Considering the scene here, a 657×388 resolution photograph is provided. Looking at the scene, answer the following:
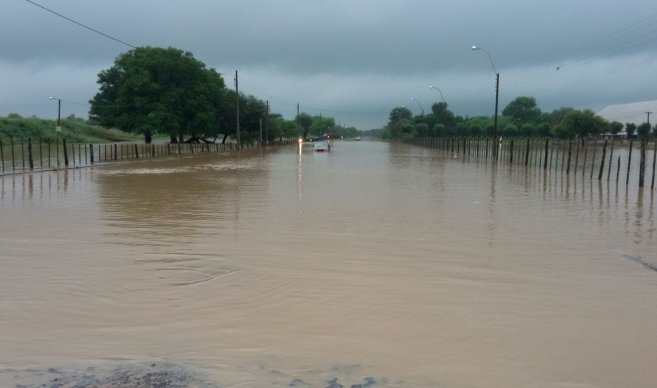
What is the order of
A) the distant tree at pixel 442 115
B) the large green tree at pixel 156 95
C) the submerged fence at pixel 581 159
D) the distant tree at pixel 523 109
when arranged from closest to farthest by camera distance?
the submerged fence at pixel 581 159
the large green tree at pixel 156 95
the distant tree at pixel 442 115
the distant tree at pixel 523 109

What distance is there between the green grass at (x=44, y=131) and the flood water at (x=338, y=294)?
60.1m

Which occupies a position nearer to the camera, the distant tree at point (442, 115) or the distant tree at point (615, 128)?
the distant tree at point (615, 128)

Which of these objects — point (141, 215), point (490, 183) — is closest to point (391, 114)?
point (490, 183)

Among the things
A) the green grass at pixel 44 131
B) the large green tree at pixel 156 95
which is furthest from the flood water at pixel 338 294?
the green grass at pixel 44 131

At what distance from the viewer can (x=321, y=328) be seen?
623 cm

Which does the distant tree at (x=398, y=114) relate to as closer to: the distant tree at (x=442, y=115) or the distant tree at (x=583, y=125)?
the distant tree at (x=442, y=115)

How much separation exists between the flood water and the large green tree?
5090cm

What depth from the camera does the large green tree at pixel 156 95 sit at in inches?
2516

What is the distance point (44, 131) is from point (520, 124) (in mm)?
111709

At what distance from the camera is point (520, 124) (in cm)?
15050

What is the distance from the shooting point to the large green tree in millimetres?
63906

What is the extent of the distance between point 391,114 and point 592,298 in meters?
177

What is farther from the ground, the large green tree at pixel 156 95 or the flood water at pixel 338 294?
the large green tree at pixel 156 95

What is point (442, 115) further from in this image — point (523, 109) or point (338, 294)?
point (338, 294)
